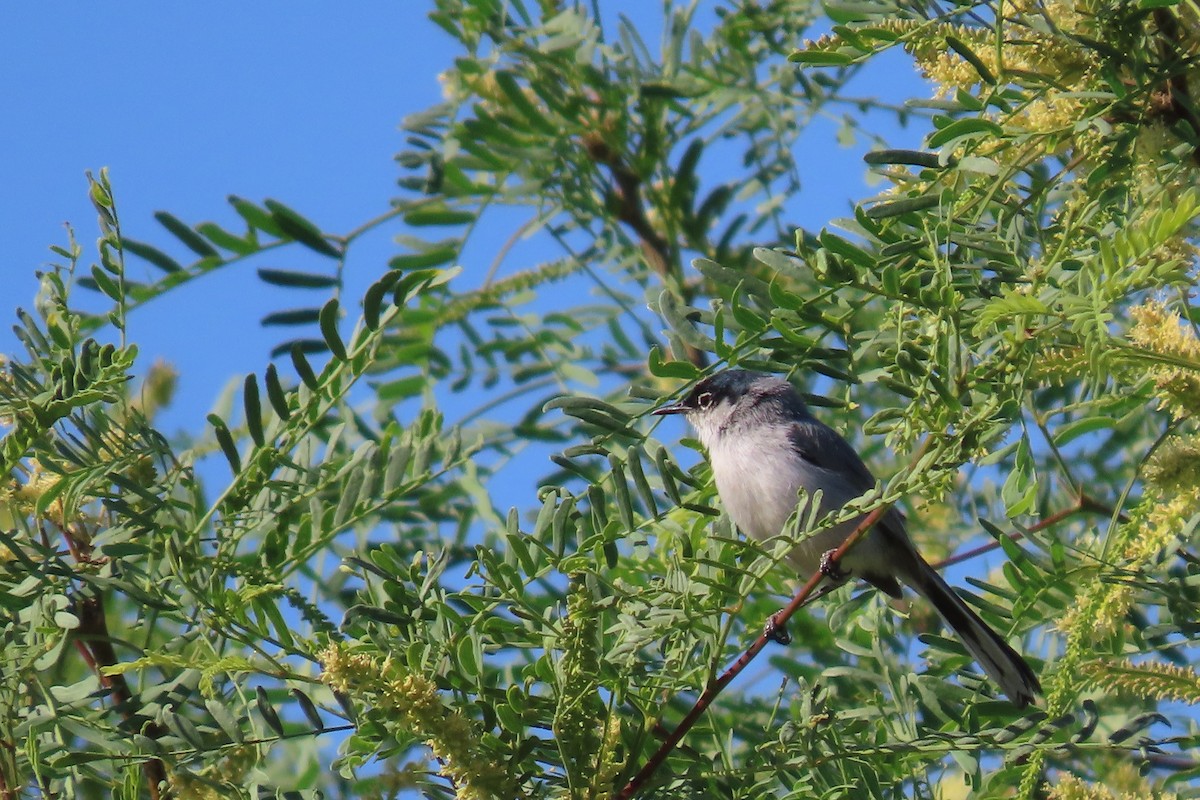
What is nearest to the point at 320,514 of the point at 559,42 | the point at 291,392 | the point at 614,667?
the point at 291,392

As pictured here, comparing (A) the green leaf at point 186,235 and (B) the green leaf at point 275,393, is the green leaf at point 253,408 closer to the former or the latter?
(B) the green leaf at point 275,393

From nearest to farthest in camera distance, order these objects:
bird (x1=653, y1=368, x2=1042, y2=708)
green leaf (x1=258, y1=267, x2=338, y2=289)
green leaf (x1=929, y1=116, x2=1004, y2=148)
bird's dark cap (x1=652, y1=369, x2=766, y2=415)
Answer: green leaf (x1=929, y1=116, x2=1004, y2=148), green leaf (x1=258, y1=267, x2=338, y2=289), bird (x1=653, y1=368, x2=1042, y2=708), bird's dark cap (x1=652, y1=369, x2=766, y2=415)

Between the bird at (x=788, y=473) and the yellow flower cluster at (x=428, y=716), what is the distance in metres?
2.01

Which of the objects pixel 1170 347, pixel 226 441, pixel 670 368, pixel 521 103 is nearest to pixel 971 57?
pixel 1170 347

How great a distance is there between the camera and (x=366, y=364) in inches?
103

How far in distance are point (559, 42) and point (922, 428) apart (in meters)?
2.21

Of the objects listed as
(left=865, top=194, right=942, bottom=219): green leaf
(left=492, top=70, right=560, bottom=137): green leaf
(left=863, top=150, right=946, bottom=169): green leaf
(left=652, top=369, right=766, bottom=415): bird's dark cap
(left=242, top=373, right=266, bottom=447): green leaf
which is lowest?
(left=865, top=194, right=942, bottom=219): green leaf

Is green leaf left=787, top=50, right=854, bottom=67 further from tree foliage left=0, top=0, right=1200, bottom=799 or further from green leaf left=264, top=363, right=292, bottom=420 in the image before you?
green leaf left=264, top=363, right=292, bottom=420

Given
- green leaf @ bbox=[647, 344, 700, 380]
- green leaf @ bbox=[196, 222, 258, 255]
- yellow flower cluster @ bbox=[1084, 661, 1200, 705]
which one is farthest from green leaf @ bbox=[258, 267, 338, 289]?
yellow flower cluster @ bbox=[1084, 661, 1200, 705]

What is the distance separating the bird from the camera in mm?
4140

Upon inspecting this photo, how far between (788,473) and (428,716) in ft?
9.50

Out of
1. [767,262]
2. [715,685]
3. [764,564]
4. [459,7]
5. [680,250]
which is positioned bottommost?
[715,685]

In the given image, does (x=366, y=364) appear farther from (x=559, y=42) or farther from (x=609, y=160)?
(x=609, y=160)

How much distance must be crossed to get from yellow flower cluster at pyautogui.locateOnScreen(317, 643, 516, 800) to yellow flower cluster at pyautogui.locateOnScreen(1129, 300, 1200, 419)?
3.72 feet
